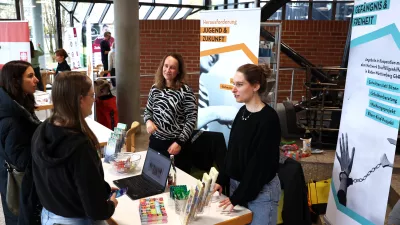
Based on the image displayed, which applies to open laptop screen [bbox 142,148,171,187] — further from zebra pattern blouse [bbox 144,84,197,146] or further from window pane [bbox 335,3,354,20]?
window pane [bbox 335,3,354,20]

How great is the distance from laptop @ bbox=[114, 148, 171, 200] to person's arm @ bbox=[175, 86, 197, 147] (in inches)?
16.0

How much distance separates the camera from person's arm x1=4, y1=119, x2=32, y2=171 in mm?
1948

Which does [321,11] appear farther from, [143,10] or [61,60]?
[61,60]

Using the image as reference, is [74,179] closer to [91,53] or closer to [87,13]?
[91,53]

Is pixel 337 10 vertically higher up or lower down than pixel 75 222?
higher up

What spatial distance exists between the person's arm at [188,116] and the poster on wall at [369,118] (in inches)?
41.0

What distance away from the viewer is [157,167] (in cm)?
202

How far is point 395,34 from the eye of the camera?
6.44 ft

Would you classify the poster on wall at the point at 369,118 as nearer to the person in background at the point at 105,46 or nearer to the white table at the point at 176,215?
the white table at the point at 176,215

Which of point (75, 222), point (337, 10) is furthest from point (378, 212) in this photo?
point (337, 10)

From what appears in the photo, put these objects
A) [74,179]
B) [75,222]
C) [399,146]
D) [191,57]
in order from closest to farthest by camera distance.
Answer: [74,179] < [75,222] < [399,146] < [191,57]

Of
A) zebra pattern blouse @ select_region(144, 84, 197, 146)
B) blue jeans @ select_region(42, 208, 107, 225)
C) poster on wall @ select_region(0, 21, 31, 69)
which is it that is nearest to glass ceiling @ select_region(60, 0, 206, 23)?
poster on wall @ select_region(0, 21, 31, 69)

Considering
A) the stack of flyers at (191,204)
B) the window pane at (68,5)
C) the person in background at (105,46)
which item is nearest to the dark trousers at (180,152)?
the stack of flyers at (191,204)

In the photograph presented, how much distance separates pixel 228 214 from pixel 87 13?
7.31 metres
